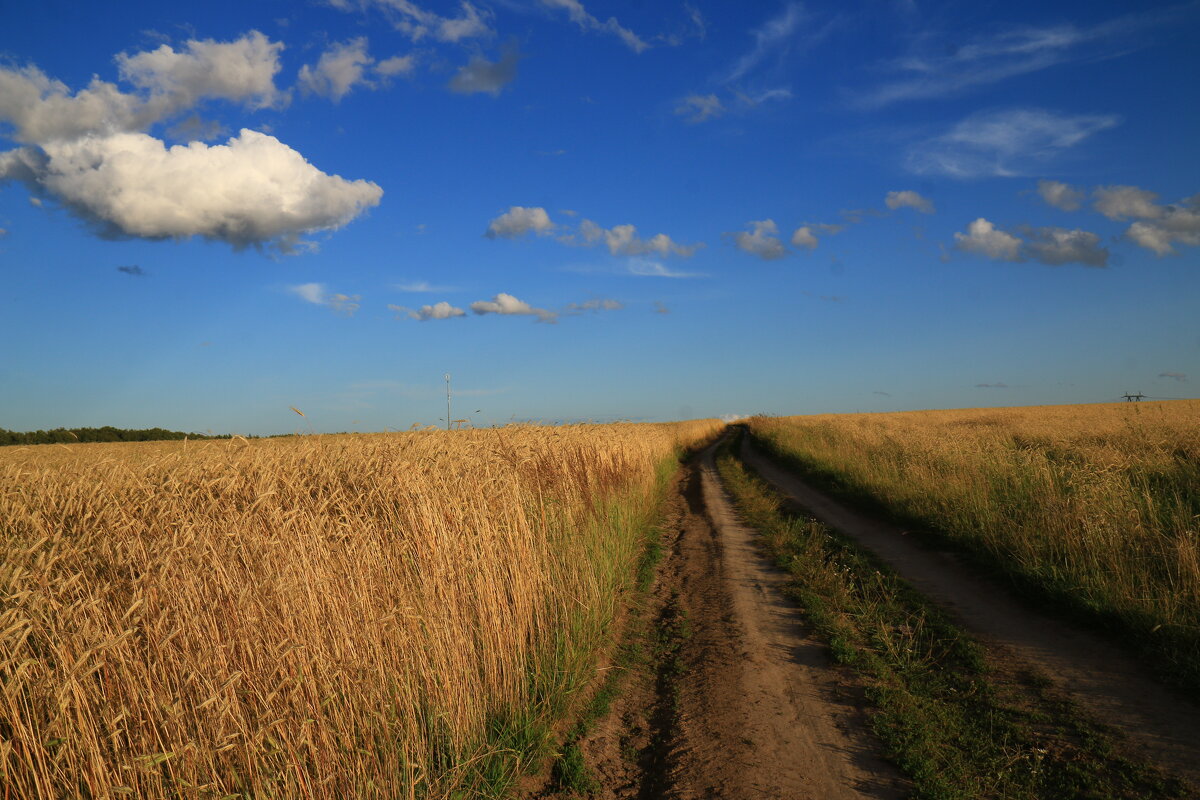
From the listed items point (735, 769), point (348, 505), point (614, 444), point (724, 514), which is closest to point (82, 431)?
point (614, 444)

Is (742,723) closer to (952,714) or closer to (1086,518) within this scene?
(952,714)

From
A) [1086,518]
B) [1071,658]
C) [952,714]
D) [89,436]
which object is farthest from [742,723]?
[89,436]

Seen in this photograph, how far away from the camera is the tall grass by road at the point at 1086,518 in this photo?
670 centimetres

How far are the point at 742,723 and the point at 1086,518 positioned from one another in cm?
678

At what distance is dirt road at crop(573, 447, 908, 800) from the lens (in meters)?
4.42

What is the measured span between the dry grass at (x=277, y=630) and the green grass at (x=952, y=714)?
2791 millimetres

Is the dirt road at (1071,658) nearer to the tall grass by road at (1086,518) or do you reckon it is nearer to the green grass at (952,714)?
the green grass at (952,714)

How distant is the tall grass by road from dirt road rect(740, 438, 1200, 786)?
1.21 feet

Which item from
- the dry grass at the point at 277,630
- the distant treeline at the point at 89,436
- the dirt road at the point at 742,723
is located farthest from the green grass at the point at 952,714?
the distant treeline at the point at 89,436

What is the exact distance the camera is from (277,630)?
3.75 metres

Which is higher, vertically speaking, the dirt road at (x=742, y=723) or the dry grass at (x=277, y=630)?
the dry grass at (x=277, y=630)

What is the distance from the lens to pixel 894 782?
4.33 meters

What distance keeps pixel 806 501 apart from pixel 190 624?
16511mm

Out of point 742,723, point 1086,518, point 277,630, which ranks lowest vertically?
point 742,723
